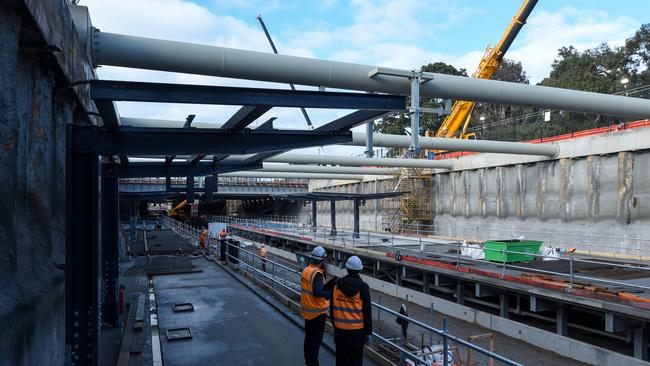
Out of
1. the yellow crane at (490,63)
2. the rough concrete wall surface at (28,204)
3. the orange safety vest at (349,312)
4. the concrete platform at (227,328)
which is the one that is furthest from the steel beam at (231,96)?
the yellow crane at (490,63)

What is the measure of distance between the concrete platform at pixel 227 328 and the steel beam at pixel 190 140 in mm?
3182

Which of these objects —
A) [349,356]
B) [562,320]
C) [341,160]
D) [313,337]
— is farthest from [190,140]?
[341,160]

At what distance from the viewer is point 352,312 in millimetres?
5438

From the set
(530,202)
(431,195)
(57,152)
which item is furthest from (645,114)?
(431,195)

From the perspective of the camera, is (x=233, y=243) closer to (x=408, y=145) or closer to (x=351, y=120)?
(x=408, y=145)

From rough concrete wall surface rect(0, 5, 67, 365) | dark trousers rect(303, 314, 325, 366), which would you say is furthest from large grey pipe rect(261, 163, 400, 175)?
rough concrete wall surface rect(0, 5, 67, 365)

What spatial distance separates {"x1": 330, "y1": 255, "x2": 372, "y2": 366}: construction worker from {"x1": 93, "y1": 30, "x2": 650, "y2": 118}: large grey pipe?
605 cm

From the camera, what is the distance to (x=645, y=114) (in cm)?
1645

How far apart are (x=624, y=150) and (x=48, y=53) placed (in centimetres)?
2407

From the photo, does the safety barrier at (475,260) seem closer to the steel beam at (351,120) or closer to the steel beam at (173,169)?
the steel beam at (351,120)

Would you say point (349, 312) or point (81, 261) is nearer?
point (81, 261)

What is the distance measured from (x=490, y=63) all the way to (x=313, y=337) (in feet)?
112

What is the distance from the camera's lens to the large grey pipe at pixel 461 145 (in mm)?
20114

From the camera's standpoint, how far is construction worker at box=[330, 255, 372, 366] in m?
5.41
